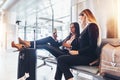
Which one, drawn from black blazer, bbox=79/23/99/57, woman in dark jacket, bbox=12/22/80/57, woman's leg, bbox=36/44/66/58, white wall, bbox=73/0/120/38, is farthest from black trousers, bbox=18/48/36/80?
white wall, bbox=73/0/120/38

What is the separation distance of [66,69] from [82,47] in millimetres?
393

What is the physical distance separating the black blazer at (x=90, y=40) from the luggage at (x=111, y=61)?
36cm

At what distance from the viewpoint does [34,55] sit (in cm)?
289

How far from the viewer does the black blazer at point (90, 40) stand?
7.70ft

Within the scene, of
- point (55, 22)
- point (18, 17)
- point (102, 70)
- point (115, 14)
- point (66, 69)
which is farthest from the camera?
point (18, 17)

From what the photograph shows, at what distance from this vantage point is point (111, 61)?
6.26 ft

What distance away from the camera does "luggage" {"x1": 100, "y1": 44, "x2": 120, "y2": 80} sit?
1847mm

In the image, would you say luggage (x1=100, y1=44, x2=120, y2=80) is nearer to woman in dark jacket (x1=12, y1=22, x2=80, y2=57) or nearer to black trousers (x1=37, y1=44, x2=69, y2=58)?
woman in dark jacket (x1=12, y1=22, x2=80, y2=57)

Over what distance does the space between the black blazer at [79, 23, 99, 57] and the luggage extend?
356 mm

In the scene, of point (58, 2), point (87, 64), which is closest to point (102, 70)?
point (87, 64)

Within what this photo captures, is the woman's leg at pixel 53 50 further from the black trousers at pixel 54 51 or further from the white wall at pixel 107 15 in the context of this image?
the white wall at pixel 107 15

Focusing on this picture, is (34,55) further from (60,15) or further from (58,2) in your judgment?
(58,2)

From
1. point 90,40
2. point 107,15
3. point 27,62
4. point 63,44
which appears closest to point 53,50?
point 63,44

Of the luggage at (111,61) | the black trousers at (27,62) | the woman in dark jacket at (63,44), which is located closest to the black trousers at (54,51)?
the woman in dark jacket at (63,44)
